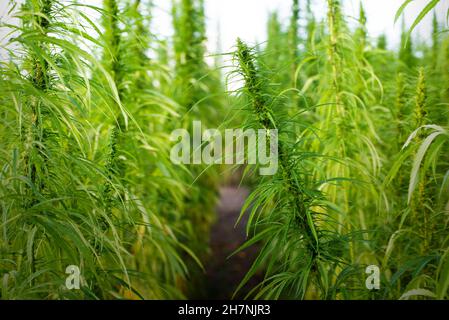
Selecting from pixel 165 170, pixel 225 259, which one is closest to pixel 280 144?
pixel 165 170

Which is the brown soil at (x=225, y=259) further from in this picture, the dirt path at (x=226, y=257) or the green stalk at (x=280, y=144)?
the green stalk at (x=280, y=144)

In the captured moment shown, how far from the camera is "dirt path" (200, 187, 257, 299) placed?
2.82 meters

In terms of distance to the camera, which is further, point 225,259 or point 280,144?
point 225,259

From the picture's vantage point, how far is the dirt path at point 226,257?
111 inches

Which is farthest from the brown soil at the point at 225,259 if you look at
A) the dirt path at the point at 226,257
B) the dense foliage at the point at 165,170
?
the dense foliage at the point at 165,170

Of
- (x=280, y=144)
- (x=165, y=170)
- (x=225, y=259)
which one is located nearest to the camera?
(x=280, y=144)

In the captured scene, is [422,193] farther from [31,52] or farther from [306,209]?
[31,52]

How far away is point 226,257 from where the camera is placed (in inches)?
115

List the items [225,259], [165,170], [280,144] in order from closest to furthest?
[280,144], [165,170], [225,259]

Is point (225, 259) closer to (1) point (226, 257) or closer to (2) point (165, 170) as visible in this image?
(1) point (226, 257)

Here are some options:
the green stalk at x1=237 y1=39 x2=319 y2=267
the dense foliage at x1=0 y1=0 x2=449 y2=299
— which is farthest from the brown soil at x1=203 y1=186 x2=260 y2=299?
the green stalk at x1=237 y1=39 x2=319 y2=267

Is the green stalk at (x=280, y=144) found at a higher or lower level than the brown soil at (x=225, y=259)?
higher
